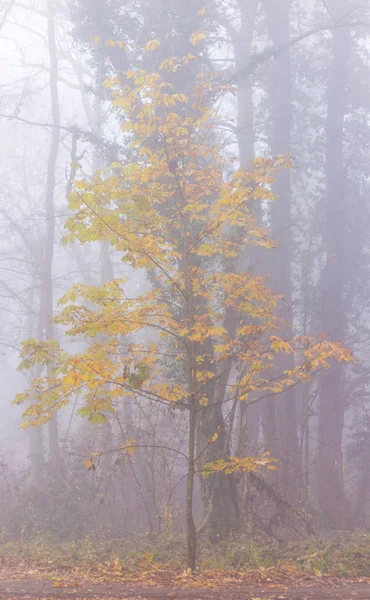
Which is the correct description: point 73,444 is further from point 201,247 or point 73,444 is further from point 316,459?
point 201,247

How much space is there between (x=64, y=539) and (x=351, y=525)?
6.48 metres

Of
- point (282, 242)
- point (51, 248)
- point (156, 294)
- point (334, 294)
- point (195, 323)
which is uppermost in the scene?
point (51, 248)

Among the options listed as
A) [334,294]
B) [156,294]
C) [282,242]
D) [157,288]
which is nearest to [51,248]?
[282,242]

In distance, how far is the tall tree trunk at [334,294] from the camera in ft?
48.6

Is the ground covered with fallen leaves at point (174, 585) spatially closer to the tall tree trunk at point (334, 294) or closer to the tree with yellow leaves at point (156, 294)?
the tree with yellow leaves at point (156, 294)

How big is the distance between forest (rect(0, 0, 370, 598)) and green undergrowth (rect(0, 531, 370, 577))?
45 millimetres

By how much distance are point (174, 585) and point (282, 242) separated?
1280 cm

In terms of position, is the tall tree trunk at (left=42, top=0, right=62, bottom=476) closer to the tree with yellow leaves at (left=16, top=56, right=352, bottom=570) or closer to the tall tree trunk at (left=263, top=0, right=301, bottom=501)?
the tall tree trunk at (left=263, top=0, right=301, bottom=501)

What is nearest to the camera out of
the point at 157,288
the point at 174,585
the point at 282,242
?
the point at 174,585

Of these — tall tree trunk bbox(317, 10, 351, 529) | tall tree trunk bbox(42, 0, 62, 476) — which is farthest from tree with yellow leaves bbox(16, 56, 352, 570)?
tall tree trunk bbox(42, 0, 62, 476)

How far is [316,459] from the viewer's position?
16.1 m

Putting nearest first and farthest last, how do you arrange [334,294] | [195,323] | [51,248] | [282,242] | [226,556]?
[195,323] < [226,556] < [334,294] < [282,242] < [51,248]

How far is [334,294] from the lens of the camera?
696 inches

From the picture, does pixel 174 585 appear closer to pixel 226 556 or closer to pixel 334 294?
pixel 226 556
